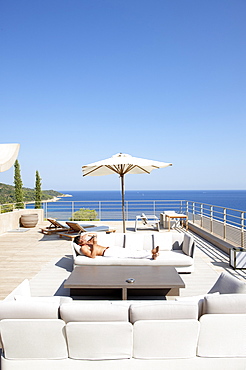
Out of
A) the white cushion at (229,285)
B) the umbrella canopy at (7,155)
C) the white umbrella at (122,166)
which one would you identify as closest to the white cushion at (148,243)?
the white umbrella at (122,166)

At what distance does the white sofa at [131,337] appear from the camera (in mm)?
2352

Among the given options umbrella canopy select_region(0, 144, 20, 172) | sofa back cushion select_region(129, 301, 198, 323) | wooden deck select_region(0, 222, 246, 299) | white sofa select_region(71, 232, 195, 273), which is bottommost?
wooden deck select_region(0, 222, 246, 299)

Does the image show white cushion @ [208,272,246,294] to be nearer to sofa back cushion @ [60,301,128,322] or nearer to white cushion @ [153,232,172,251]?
sofa back cushion @ [60,301,128,322]

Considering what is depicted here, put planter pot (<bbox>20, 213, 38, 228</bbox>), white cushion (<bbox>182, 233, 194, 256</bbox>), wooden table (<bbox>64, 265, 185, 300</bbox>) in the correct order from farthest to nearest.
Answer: planter pot (<bbox>20, 213, 38, 228</bbox>) → white cushion (<bbox>182, 233, 194, 256</bbox>) → wooden table (<bbox>64, 265, 185, 300</bbox>)

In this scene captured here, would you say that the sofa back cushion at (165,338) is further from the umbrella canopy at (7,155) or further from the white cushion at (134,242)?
the white cushion at (134,242)

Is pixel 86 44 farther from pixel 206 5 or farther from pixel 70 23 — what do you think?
pixel 206 5

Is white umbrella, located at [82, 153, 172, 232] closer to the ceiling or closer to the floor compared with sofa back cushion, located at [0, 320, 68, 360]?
closer to the ceiling

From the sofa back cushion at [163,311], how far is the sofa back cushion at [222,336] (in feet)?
0.39

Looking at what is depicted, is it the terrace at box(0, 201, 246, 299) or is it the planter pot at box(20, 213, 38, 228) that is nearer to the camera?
the terrace at box(0, 201, 246, 299)

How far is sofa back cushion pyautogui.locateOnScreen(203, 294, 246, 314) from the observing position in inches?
95.5

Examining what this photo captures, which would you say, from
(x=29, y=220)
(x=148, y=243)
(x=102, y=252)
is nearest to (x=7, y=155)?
(x=102, y=252)

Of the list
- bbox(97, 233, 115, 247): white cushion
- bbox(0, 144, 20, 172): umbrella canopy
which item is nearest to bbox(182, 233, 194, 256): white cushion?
bbox(97, 233, 115, 247): white cushion

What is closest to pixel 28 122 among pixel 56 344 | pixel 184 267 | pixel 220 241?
pixel 220 241

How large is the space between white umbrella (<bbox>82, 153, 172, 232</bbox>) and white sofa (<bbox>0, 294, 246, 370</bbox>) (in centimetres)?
458
